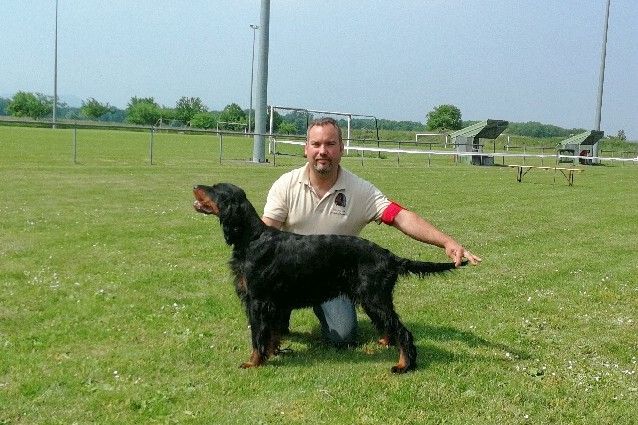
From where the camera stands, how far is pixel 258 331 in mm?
4598

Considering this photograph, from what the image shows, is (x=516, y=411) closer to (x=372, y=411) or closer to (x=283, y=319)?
(x=372, y=411)

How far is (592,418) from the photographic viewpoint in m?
3.94

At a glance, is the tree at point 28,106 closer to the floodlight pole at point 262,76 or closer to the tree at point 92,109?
the tree at point 92,109

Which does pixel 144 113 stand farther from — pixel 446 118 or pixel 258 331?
pixel 258 331

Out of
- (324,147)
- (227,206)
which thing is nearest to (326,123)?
(324,147)

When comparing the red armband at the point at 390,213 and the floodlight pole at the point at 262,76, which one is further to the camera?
the floodlight pole at the point at 262,76

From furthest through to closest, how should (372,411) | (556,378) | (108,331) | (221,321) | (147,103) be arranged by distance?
(147,103) → (221,321) → (108,331) → (556,378) → (372,411)

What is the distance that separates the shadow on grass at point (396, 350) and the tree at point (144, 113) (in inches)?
3550

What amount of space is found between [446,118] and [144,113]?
137 ft

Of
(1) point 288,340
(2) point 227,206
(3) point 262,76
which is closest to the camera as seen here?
(2) point 227,206

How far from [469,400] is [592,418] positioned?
67cm

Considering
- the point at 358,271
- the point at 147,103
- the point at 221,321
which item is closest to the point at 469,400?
the point at 358,271

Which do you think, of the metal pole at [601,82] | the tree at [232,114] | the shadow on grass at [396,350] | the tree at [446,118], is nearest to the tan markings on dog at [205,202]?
the shadow on grass at [396,350]

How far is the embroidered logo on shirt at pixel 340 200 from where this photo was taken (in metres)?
5.07
